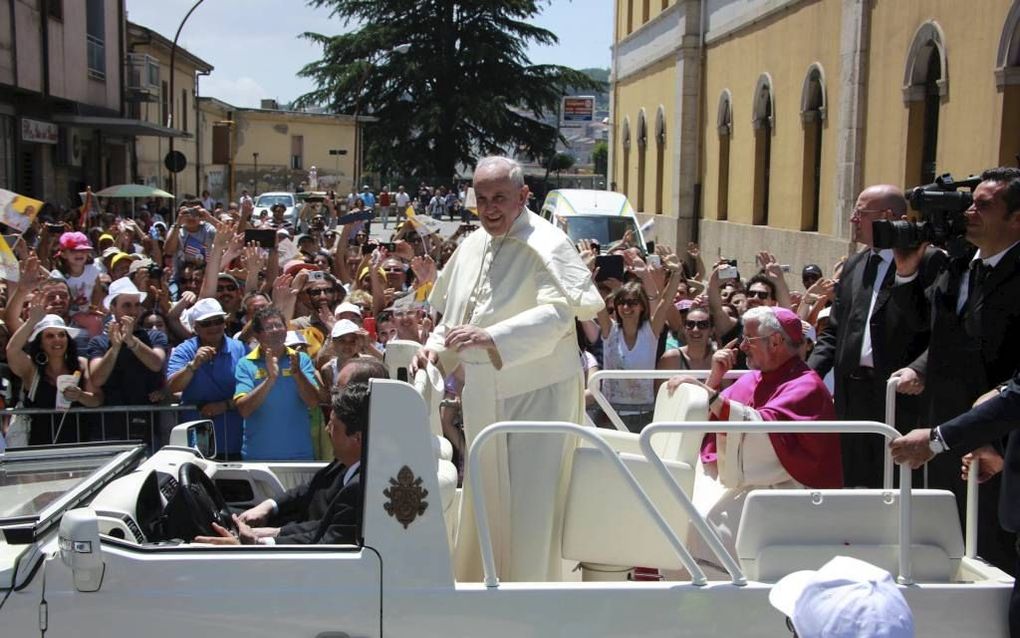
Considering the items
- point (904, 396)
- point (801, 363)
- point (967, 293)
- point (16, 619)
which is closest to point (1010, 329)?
point (967, 293)

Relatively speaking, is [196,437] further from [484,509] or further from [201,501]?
[484,509]

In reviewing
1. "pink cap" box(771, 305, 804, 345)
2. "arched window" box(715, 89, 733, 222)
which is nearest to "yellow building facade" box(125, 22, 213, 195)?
"arched window" box(715, 89, 733, 222)

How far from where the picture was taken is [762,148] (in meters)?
23.1

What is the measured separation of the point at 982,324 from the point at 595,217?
602 inches

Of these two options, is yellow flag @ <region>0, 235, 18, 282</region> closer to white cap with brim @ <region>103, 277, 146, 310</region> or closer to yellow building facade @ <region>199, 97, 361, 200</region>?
white cap with brim @ <region>103, 277, 146, 310</region>

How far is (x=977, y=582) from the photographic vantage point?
3.74m

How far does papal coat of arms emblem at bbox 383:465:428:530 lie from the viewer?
3.55 m

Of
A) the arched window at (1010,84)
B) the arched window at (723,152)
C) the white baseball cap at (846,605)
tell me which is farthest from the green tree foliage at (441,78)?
the white baseball cap at (846,605)

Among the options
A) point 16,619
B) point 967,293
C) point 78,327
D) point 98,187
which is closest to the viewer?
point 16,619

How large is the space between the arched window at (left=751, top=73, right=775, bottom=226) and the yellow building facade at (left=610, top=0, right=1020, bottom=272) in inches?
1.2

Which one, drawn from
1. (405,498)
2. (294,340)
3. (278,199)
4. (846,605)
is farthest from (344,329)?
(278,199)

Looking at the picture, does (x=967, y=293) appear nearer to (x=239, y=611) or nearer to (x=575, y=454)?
(x=575, y=454)

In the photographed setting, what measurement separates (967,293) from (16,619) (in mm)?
3664

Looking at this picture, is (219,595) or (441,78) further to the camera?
(441,78)
